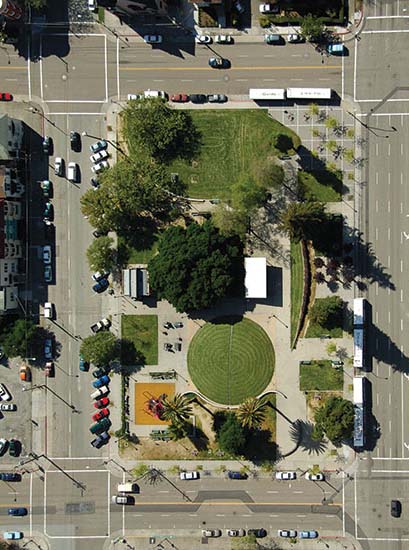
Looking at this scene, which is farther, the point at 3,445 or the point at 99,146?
the point at 3,445

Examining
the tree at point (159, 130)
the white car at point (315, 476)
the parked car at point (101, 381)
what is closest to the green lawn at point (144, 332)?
the parked car at point (101, 381)

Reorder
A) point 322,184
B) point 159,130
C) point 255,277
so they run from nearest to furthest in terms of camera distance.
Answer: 1. point 159,130
2. point 255,277
3. point 322,184

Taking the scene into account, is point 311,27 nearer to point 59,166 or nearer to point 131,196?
point 131,196

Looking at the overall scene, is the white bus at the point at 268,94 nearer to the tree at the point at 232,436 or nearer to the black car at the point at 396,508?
the tree at the point at 232,436

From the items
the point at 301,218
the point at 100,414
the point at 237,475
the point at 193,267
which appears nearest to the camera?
the point at 301,218

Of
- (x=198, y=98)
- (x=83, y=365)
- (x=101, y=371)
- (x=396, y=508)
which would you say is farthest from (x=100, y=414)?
(x=198, y=98)

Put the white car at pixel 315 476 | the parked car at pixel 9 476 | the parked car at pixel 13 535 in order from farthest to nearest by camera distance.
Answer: the parked car at pixel 13 535, the parked car at pixel 9 476, the white car at pixel 315 476
